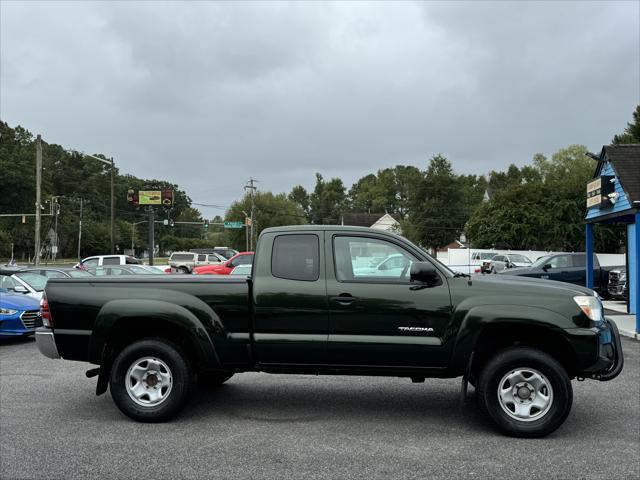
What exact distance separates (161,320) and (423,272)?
2611 mm

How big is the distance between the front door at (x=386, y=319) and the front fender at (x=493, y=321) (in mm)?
160

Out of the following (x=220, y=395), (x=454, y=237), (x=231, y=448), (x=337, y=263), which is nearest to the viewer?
(x=231, y=448)

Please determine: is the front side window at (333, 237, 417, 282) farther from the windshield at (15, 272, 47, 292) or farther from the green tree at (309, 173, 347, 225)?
the green tree at (309, 173, 347, 225)

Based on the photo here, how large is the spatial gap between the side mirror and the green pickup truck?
16 millimetres

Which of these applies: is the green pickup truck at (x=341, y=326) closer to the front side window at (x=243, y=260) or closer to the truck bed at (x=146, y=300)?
the truck bed at (x=146, y=300)

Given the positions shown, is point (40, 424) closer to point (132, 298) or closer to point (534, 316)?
point (132, 298)

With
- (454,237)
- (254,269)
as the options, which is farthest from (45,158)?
(254,269)

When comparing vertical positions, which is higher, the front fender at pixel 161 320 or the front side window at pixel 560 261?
the front side window at pixel 560 261

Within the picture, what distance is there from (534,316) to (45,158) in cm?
12162

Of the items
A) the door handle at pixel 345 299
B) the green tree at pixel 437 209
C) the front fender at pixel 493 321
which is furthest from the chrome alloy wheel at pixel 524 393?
the green tree at pixel 437 209

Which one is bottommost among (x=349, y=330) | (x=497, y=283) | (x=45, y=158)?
(x=349, y=330)

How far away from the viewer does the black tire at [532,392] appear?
532 centimetres

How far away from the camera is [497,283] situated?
5.59 meters

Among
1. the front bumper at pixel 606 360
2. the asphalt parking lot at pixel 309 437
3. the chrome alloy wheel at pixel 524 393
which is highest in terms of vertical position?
the front bumper at pixel 606 360
